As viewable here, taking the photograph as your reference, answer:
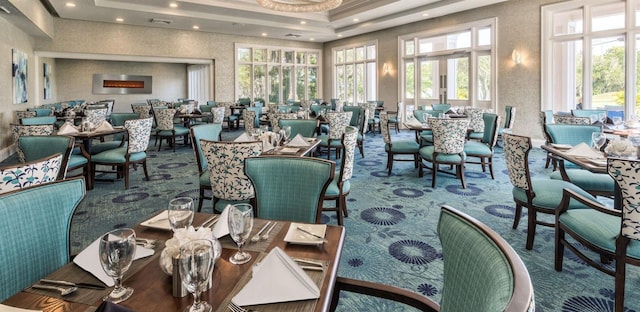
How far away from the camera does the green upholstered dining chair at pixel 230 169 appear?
3027mm

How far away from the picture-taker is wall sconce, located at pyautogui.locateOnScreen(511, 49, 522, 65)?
9367mm

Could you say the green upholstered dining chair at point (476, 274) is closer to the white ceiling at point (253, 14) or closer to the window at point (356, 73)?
the white ceiling at point (253, 14)

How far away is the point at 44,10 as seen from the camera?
9703mm

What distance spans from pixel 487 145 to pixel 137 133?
5155 mm

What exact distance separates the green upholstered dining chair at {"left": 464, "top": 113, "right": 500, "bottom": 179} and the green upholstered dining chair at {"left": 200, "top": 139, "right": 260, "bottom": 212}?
3518 mm

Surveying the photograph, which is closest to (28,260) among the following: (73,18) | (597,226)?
(597,226)

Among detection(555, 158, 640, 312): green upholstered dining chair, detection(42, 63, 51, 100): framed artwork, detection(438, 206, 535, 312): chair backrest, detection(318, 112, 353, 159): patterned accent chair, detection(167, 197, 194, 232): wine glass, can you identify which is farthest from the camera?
detection(42, 63, 51, 100): framed artwork

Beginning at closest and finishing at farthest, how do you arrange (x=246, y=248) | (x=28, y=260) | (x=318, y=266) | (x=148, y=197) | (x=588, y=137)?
(x=318, y=266)
(x=246, y=248)
(x=28, y=260)
(x=588, y=137)
(x=148, y=197)

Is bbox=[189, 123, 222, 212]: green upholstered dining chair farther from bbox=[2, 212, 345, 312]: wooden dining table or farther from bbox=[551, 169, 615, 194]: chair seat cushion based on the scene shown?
bbox=[551, 169, 615, 194]: chair seat cushion

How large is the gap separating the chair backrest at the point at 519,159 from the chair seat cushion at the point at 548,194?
0.08m

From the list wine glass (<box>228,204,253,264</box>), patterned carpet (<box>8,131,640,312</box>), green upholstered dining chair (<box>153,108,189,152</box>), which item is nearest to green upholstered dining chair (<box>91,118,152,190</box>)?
patterned carpet (<box>8,131,640,312</box>)

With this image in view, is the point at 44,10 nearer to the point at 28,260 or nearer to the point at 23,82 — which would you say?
the point at 23,82

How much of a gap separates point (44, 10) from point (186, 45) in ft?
14.0

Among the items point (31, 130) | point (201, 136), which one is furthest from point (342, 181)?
point (31, 130)
